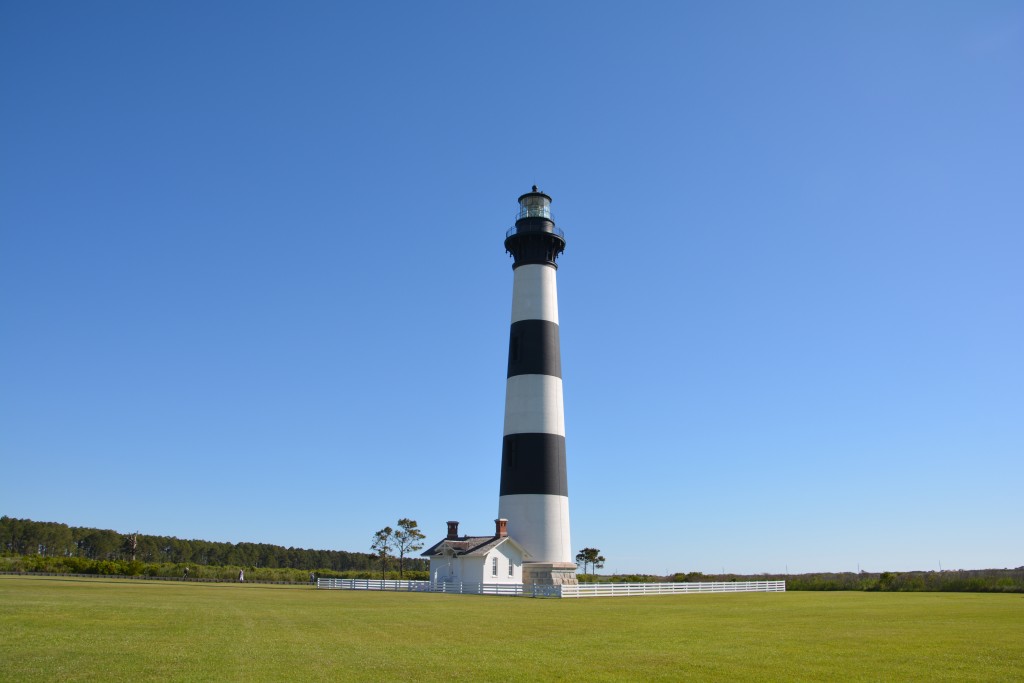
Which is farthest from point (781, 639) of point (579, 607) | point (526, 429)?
point (526, 429)

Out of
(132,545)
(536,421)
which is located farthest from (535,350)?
(132,545)

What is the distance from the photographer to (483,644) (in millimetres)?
14305

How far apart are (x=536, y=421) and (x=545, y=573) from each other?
25.9 ft

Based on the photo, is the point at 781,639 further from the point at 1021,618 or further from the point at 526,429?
the point at 526,429

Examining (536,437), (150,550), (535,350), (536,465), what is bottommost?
(150,550)

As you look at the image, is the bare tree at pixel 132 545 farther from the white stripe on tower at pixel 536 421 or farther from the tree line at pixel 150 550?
the white stripe on tower at pixel 536 421

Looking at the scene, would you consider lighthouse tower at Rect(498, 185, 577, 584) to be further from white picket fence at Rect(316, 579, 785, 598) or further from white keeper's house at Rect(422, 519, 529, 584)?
white picket fence at Rect(316, 579, 785, 598)

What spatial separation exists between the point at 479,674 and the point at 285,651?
13.2 feet

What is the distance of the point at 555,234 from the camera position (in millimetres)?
42594

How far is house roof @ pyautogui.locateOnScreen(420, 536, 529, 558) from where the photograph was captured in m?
37.7

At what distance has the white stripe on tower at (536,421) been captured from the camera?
38.7 metres

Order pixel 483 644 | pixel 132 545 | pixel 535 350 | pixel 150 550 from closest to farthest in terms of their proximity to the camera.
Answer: pixel 483 644, pixel 535 350, pixel 132 545, pixel 150 550

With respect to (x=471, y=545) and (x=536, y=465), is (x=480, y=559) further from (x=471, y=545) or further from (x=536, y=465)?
(x=536, y=465)

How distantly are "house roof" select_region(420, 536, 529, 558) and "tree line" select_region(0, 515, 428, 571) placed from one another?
121 ft
